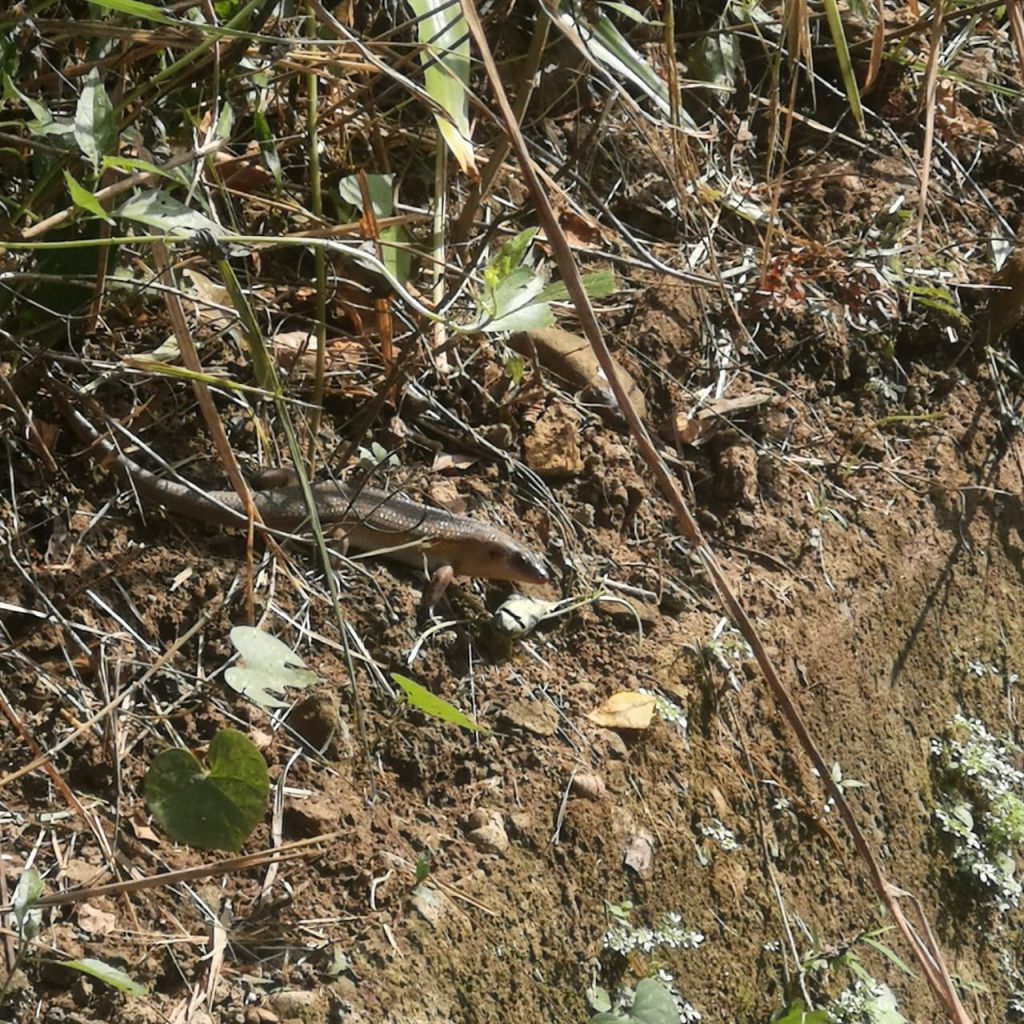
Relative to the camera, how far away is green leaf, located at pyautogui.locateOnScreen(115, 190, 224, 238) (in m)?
2.25

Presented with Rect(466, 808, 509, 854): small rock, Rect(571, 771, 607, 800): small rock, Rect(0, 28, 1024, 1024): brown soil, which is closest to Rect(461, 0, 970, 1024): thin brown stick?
Rect(0, 28, 1024, 1024): brown soil

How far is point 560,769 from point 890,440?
1.87 metres

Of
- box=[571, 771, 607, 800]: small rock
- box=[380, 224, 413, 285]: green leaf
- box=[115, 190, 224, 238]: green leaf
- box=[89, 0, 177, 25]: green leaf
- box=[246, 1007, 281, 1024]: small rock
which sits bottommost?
box=[571, 771, 607, 800]: small rock

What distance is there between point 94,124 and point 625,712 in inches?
67.2

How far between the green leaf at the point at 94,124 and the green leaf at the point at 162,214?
0.09 meters

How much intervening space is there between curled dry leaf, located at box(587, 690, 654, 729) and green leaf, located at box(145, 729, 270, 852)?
114cm

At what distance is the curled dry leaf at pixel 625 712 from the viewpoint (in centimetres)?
300

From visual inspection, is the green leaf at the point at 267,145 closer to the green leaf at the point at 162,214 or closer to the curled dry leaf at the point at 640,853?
the green leaf at the point at 162,214

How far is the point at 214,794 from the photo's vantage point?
2.04m

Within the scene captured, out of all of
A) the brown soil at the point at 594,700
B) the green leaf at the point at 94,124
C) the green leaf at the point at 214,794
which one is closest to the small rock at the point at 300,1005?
the brown soil at the point at 594,700

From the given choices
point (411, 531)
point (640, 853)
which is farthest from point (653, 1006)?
point (411, 531)

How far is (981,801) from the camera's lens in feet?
12.1

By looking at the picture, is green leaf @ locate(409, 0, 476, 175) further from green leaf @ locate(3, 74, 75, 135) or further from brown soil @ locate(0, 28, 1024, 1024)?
brown soil @ locate(0, 28, 1024, 1024)

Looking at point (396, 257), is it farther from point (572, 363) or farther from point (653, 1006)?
point (653, 1006)
